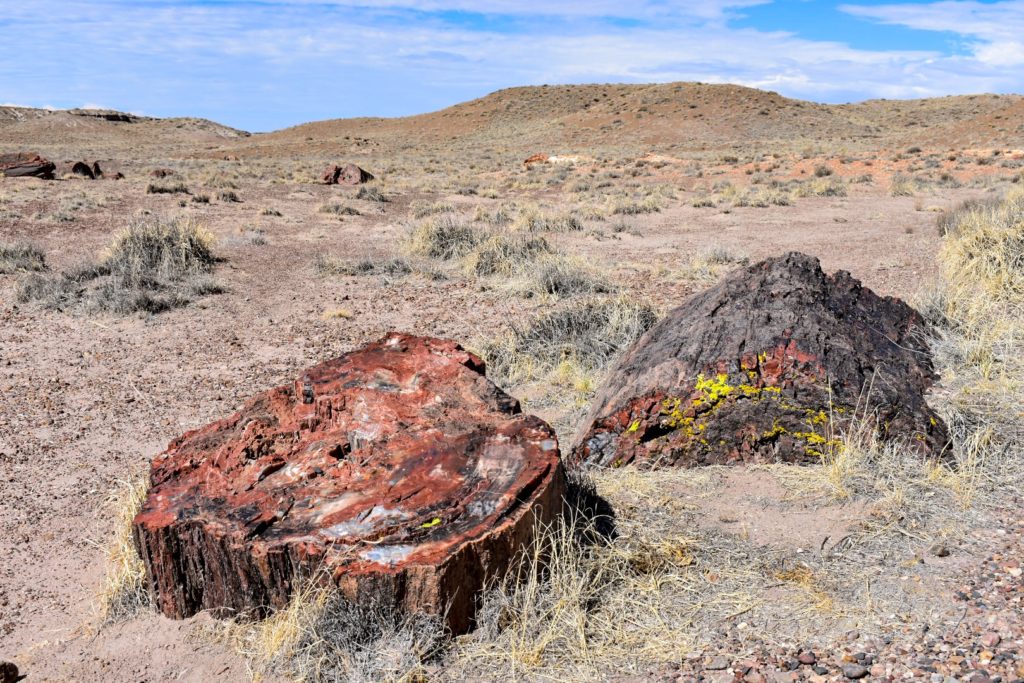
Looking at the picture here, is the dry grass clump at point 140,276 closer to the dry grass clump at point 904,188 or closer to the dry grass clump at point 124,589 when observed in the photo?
the dry grass clump at point 124,589

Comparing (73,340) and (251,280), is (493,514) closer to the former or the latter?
(73,340)

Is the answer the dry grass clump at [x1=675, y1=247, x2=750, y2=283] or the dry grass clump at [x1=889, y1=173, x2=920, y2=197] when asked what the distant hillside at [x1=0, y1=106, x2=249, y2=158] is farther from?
the dry grass clump at [x1=675, y1=247, x2=750, y2=283]

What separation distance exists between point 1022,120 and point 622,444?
37.4 metres

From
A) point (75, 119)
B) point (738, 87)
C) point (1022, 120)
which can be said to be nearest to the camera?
point (1022, 120)

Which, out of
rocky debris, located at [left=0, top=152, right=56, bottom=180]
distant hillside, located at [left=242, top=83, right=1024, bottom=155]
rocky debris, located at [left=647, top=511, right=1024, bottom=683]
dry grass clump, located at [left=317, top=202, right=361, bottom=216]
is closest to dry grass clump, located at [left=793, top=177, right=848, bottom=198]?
dry grass clump, located at [left=317, top=202, right=361, bottom=216]

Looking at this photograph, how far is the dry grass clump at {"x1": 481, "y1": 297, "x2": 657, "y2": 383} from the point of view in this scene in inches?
280

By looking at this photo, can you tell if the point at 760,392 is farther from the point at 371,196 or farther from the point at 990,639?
the point at 371,196

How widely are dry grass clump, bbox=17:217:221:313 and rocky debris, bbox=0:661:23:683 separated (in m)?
6.71

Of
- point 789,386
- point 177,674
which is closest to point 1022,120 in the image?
point 789,386

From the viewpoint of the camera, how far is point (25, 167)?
74.8 feet

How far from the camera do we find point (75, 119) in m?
66.8

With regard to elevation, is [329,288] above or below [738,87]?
below

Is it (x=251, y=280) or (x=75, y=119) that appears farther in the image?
(x=75, y=119)

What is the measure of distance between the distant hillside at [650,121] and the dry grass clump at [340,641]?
38053 mm
